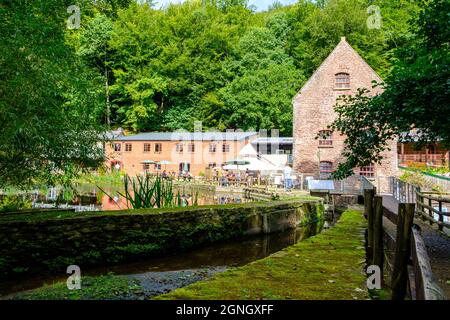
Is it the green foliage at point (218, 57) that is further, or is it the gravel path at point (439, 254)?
the green foliage at point (218, 57)

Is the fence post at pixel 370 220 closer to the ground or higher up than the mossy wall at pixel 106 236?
higher up

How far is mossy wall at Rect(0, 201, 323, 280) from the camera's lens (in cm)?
635

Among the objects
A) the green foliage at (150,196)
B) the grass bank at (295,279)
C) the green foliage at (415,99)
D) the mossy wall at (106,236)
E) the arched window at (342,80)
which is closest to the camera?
the grass bank at (295,279)

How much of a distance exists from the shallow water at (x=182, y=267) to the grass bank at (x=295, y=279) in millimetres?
1772

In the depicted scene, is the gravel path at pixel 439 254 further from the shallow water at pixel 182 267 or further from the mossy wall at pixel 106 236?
the mossy wall at pixel 106 236

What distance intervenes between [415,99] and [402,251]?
3462 millimetres

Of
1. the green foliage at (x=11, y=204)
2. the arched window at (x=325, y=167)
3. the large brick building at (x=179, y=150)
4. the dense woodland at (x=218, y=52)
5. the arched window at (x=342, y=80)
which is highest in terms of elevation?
the dense woodland at (x=218, y=52)

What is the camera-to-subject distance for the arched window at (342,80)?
2647cm

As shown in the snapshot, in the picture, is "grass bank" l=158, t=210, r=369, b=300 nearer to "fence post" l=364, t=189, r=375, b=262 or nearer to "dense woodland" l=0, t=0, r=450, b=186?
"fence post" l=364, t=189, r=375, b=262

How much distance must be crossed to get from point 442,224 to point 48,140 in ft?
33.4

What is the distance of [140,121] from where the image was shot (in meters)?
48.2

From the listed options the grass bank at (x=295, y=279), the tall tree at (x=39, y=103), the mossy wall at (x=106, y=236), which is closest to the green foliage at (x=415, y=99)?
the grass bank at (x=295, y=279)
